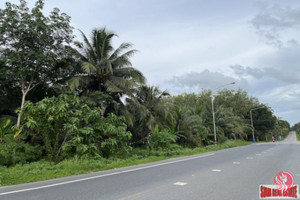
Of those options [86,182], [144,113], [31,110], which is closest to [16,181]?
[86,182]

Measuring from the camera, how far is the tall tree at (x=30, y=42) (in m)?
11.9

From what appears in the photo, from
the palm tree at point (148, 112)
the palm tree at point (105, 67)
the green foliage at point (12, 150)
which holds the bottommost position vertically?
the green foliage at point (12, 150)

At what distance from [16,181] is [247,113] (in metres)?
52.5

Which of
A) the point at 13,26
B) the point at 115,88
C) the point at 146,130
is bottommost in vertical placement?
the point at 146,130

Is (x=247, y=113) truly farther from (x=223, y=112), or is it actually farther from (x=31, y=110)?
(x=31, y=110)

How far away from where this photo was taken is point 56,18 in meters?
13.4

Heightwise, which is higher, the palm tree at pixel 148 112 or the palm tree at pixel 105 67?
the palm tree at pixel 105 67

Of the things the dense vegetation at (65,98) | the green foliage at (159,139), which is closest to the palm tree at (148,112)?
the dense vegetation at (65,98)
